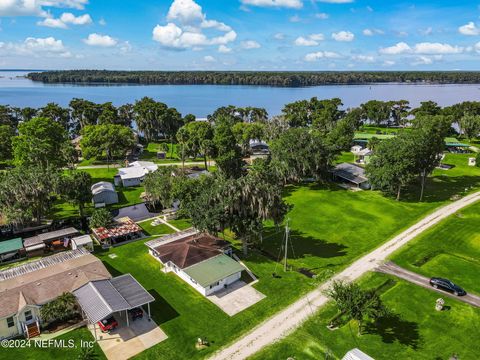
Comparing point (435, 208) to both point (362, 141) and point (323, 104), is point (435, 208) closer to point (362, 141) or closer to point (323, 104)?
point (362, 141)

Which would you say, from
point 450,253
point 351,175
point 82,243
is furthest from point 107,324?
point 351,175

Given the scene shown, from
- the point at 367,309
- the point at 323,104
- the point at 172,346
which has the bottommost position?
the point at 172,346

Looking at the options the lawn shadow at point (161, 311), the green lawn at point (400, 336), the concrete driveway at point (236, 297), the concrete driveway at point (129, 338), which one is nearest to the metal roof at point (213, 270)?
the concrete driveway at point (236, 297)

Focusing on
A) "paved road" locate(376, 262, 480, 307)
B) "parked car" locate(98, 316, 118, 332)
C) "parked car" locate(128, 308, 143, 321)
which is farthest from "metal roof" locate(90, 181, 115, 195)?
"paved road" locate(376, 262, 480, 307)

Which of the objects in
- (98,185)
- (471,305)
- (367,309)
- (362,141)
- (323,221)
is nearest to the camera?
(367,309)

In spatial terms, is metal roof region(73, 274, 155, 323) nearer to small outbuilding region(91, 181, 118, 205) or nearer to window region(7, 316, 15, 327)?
window region(7, 316, 15, 327)

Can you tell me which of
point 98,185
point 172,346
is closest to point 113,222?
point 98,185
